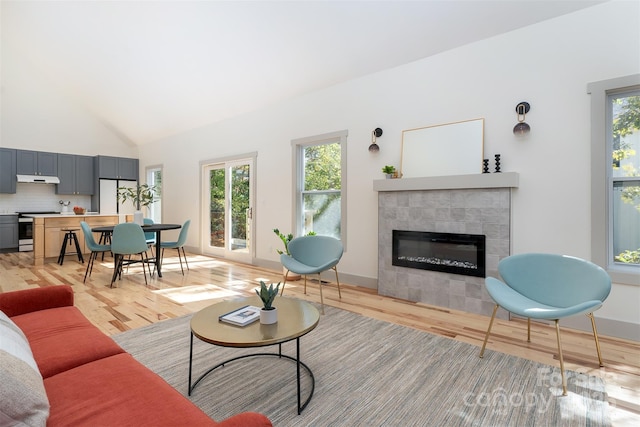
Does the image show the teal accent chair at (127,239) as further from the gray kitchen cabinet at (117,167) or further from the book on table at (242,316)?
the gray kitchen cabinet at (117,167)

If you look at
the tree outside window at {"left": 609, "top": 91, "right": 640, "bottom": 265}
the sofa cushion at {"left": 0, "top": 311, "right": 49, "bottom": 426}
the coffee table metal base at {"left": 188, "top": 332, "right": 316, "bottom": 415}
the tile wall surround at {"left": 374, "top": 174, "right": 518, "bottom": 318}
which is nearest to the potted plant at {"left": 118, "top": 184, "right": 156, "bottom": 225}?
the coffee table metal base at {"left": 188, "top": 332, "right": 316, "bottom": 415}

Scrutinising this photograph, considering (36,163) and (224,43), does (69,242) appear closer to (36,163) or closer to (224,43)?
(36,163)

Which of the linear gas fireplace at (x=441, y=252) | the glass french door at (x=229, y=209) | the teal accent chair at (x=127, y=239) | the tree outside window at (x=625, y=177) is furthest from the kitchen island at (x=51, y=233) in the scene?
the tree outside window at (x=625, y=177)

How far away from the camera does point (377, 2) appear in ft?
11.3

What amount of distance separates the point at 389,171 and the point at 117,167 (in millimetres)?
8027

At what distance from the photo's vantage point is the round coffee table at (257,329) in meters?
1.67

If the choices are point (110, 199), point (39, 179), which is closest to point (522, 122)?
point (110, 199)

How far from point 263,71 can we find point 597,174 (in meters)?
4.48

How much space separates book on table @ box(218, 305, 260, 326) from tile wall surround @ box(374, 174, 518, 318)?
2286mm

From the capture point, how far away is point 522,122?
3238 millimetres

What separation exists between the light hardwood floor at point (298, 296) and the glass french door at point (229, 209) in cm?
63

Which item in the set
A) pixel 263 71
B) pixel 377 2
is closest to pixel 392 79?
pixel 377 2

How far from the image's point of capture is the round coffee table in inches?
65.8

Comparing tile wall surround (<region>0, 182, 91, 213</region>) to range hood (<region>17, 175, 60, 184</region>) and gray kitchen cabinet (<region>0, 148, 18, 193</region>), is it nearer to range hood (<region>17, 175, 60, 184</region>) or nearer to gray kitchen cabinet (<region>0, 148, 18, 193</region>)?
gray kitchen cabinet (<region>0, 148, 18, 193</region>)
